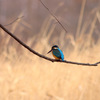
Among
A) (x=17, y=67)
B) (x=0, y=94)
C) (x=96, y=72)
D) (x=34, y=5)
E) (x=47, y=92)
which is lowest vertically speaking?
(x=0, y=94)

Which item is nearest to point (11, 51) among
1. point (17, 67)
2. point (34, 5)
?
point (17, 67)

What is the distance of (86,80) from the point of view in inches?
58.4

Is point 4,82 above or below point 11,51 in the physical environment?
below

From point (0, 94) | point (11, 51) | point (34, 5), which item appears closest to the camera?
point (0, 94)

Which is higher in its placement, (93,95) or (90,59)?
(90,59)

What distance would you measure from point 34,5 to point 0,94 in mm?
4405

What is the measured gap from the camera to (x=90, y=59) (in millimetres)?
1496

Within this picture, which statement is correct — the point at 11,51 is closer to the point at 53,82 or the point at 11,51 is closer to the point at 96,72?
the point at 53,82

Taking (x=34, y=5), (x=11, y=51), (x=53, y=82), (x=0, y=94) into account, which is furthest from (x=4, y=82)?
(x=34, y=5)

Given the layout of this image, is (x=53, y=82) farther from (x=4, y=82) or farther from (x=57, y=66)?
(x=4, y=82)

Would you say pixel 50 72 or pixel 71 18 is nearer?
pixel 50 72

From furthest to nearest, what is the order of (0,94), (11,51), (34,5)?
1. (34,5)
2. (11,51)
3. (0,94)

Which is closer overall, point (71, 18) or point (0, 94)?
point (0, 94)

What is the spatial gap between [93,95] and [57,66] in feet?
1.04
